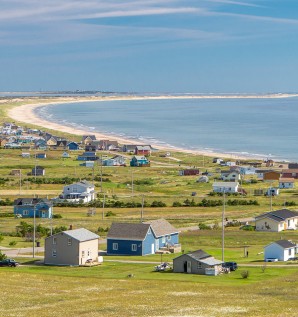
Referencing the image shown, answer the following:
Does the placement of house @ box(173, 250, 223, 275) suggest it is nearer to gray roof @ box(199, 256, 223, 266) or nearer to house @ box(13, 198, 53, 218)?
gray roof @ box(199, 256, 223, 266)

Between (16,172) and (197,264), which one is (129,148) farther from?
(197,264)

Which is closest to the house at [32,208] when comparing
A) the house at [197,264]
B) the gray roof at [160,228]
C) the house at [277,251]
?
the gray roof at [160,228]

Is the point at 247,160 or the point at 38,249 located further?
the point at 247,160

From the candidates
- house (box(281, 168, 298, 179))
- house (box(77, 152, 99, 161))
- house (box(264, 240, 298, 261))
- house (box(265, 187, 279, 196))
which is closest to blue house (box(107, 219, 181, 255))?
house (box(264, 240, 298, 261))

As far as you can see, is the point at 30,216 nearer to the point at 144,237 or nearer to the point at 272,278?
the point at 144,237

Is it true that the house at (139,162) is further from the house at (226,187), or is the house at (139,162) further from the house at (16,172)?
the house at (226,187)

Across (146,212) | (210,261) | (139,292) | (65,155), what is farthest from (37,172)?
(139,292)

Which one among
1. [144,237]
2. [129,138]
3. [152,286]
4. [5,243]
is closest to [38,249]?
[5,243]
